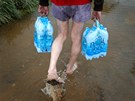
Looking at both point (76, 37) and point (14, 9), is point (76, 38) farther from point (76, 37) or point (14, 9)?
point (14, 9)

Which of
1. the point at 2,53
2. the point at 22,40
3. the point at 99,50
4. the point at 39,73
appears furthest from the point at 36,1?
the point at 99,50

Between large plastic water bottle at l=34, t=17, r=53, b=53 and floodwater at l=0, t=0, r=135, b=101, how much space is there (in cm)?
64

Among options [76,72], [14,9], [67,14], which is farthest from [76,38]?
[14,9]

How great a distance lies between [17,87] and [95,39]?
1292 mm

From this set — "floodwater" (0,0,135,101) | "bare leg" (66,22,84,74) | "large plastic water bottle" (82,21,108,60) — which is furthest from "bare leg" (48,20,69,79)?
"floodwater" (0,0,135,101)

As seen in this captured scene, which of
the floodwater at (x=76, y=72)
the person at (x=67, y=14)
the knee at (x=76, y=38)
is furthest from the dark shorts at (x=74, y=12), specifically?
the floodwater at (x=76, y=72)

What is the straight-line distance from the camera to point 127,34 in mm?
6121

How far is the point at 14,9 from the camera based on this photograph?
21.4 ft

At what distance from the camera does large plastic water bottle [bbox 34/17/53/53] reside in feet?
13.8

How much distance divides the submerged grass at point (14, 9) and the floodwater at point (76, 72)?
6.5 inches

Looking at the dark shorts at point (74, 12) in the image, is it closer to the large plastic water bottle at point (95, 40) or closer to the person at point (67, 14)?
A: the person at point (67, 14)

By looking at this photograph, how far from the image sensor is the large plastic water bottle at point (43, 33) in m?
4.20

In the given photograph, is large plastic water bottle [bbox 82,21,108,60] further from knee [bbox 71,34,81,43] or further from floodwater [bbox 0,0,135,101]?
floodwater [bbox 0,0,135,101]

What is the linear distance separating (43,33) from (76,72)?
3.40 ft
